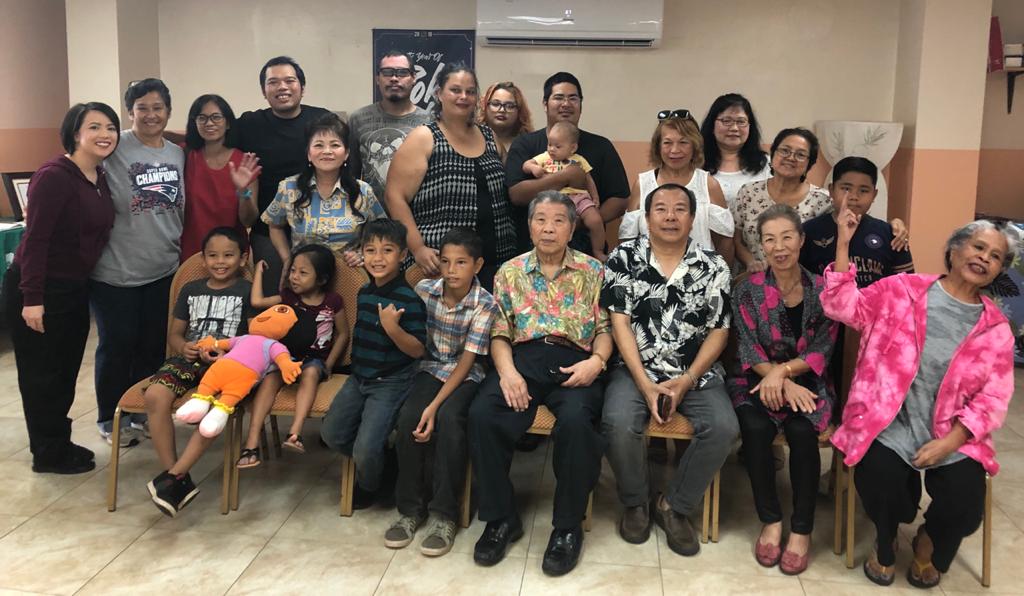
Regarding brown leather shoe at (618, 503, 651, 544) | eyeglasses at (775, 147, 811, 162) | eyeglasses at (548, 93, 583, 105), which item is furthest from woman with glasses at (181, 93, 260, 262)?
eyeglasses at (775, 147, 811, 162)

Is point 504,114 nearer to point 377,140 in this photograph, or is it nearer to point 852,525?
point 377,140

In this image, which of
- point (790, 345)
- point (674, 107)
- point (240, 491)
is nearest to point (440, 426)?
point (240, 491)

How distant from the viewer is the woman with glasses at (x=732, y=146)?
11.1 ft

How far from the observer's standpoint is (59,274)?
9.89ft

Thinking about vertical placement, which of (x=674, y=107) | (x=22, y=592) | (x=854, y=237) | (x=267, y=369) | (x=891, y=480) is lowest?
(x=22, y=592)

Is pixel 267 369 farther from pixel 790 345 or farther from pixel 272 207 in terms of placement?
pixel 790 345

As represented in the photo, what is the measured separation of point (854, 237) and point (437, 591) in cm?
185

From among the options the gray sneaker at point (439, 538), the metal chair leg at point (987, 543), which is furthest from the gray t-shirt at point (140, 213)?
the metal chair leg at point (987, 543)

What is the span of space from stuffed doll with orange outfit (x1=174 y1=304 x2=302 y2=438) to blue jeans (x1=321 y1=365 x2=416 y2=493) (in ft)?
0.70

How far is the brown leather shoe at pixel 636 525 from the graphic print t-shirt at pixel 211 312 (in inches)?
61.1

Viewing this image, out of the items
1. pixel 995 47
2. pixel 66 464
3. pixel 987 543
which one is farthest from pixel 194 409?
pixel 995 47

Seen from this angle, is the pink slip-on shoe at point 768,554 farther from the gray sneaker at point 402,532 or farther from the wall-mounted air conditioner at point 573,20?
the wall-mounted air conditioner at point 573,20

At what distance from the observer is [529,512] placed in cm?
292

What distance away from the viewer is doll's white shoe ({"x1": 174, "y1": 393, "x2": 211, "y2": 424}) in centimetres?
268
